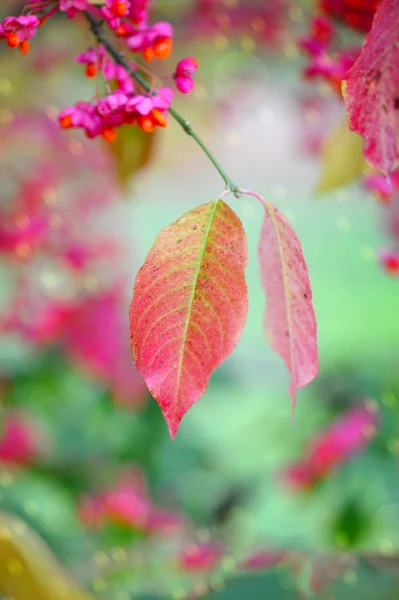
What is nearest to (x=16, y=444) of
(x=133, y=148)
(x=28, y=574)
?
(x=28, y=574)

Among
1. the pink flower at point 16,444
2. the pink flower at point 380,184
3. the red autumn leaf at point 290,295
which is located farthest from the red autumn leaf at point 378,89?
the pink flower at point 16,444

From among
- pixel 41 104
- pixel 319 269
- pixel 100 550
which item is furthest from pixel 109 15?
pixel 319 269

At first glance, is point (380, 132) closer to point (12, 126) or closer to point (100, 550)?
point (100, 550)

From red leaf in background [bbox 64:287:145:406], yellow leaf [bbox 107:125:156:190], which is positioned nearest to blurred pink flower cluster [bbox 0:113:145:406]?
red leaf in background [bbox 64:287:145:406]

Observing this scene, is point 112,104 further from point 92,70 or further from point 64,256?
point 64,256

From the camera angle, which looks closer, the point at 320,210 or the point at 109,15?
the point at 109,15

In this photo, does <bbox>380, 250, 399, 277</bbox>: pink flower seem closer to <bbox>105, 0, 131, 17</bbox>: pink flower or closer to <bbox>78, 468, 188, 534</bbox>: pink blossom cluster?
<bbox>105, 0, 131, 17</bbox>: pink flower
